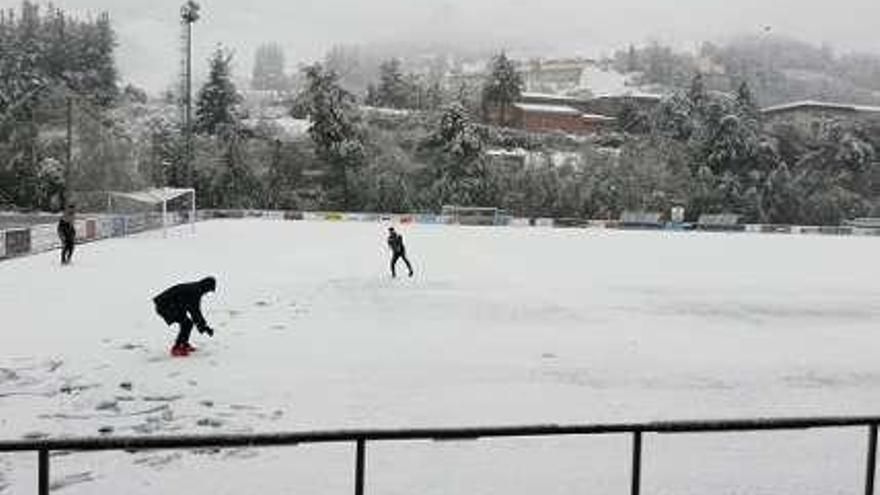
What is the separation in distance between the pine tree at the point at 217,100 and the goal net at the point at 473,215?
2826cm

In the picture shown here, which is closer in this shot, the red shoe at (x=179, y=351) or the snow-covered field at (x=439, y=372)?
the snow-covered field at (x=439, y=372)

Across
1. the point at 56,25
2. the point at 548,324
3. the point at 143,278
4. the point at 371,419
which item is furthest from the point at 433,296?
the point at 56,25

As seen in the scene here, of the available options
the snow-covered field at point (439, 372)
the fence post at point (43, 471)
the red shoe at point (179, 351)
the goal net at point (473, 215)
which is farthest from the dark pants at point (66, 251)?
the goal net at point (473, 215)

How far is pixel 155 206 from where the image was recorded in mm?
61500

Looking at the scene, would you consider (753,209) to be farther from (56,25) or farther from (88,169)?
(56,25)

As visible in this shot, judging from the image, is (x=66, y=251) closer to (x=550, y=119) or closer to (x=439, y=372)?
(x=439, y=372)

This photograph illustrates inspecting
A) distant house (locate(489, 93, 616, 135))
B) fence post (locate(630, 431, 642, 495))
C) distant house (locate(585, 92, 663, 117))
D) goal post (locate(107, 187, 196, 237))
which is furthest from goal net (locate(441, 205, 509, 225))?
fence post (locate(630, 431, 642, 495))

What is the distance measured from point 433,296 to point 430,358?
9216mm

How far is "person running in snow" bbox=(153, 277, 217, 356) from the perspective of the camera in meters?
15.2

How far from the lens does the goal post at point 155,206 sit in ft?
A: 177

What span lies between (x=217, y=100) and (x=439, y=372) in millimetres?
97495

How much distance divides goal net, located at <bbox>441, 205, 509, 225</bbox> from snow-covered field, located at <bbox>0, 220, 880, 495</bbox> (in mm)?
49270

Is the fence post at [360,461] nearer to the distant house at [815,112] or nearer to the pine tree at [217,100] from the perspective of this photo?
the pine tree at [217,100]

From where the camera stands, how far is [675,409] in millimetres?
12992
